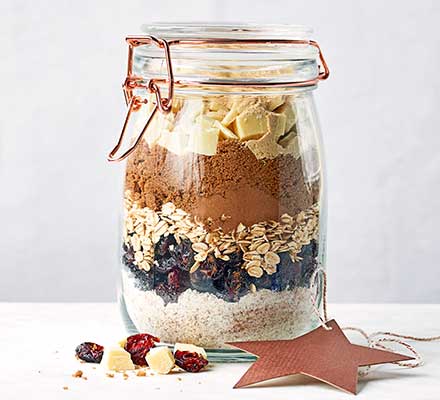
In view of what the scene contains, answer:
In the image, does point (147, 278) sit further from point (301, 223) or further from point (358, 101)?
point (358, 101)

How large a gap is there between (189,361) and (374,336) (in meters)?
0.23

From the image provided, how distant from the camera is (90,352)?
0.84 m

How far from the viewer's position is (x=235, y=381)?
2.57 ft

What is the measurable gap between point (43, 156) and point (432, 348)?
723mm

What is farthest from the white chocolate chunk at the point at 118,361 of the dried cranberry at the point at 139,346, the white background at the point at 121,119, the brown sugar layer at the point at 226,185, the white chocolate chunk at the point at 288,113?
the white background at the point at 121,119

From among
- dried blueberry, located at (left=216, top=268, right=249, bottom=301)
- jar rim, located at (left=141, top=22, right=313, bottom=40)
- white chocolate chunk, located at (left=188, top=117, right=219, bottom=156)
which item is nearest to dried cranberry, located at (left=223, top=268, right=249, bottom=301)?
dried blueberry, located at (left=216, top=268, right=249, bottom=301)

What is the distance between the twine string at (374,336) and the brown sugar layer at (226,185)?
0.09m

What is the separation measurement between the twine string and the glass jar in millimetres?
18

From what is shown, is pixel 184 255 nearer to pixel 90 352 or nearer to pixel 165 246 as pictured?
pixel 165 246

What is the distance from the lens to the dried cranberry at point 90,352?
2.74 ft

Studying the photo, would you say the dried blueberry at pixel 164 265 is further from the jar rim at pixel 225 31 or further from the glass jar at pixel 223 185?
the jar rim at pixel 225 31

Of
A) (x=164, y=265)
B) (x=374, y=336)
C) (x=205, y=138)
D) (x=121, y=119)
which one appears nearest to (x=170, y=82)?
(x=205, y=138)

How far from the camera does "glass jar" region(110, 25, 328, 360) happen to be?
0.81m

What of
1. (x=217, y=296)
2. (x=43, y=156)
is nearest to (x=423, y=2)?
(x=43, y=156)
